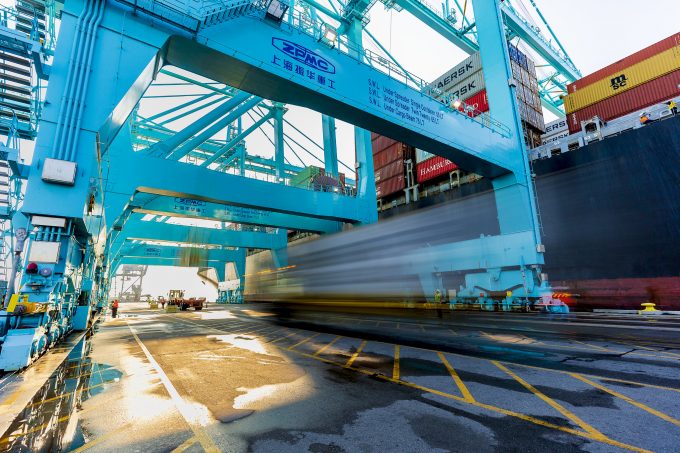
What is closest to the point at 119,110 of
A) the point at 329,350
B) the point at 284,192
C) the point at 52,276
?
the point at 52,276

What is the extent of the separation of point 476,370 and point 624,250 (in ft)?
57.4

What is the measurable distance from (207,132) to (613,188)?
24285 mm

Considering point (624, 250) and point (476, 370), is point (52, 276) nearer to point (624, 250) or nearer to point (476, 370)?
point (476, 370)

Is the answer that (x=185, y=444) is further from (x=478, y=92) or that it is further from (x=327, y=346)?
(x=478, y=92)

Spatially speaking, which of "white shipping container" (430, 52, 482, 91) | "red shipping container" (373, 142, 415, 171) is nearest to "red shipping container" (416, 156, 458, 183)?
"red shipping container" (373, 142, 415, 171)

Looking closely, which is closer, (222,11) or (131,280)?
(222,11)

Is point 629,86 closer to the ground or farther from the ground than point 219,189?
farther from the ground

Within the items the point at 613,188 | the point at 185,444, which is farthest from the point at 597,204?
the point at 185,444

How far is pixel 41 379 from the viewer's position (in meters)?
5.23

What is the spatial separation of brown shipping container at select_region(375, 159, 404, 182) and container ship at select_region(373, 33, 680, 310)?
718 centimetres

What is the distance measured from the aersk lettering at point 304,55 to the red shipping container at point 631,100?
2007cm

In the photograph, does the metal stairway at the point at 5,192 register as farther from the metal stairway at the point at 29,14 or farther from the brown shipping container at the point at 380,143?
the brown shipping container at the point at 380,143

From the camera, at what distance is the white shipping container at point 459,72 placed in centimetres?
2475

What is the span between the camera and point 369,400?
4.12 m
